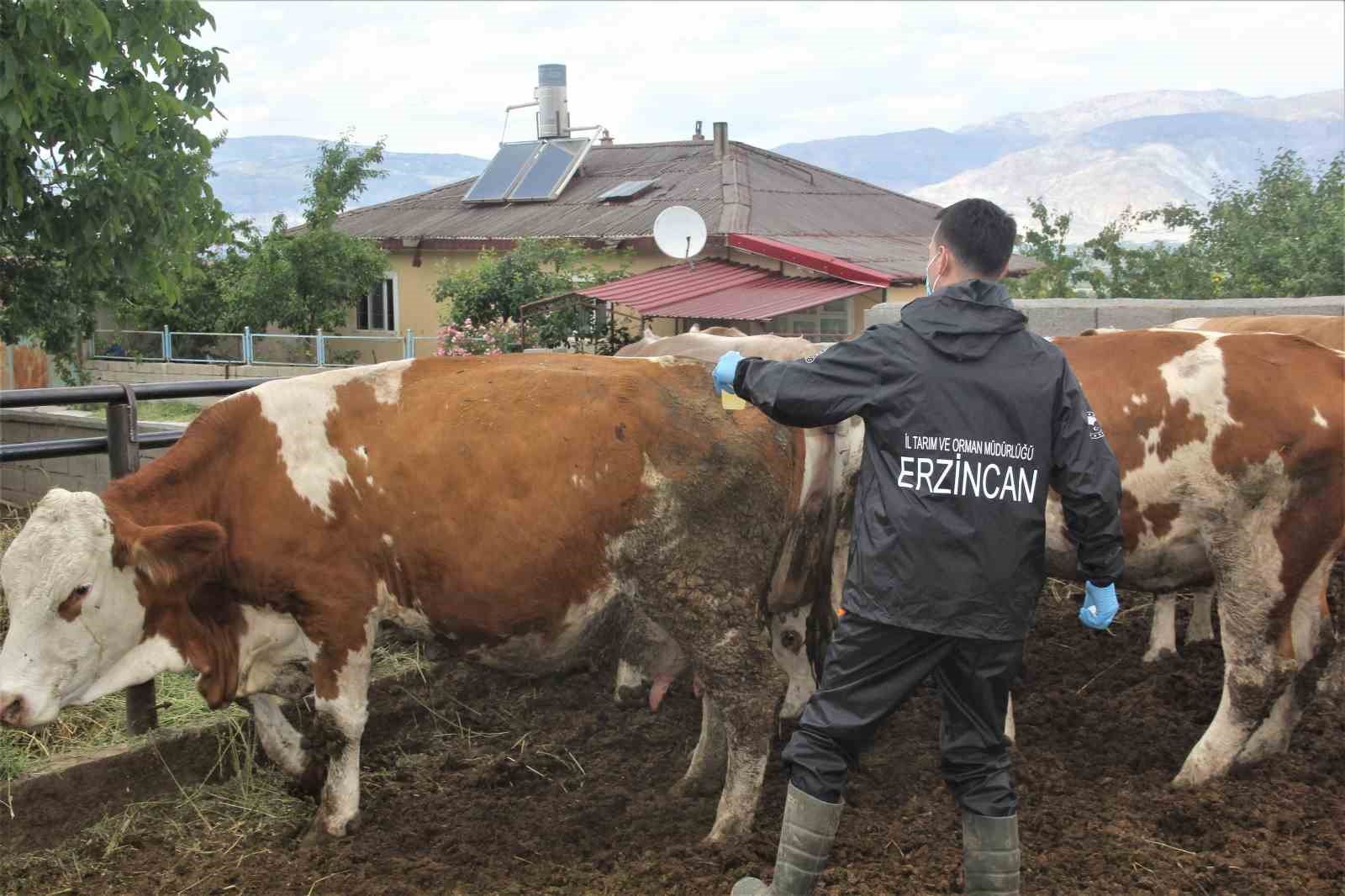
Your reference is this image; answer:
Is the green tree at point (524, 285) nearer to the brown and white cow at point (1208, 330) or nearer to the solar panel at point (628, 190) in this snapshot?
the solar panel at point (628, 190)

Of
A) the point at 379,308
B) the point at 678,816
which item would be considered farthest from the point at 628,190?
the point at 678,816

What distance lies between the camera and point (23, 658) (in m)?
4.27

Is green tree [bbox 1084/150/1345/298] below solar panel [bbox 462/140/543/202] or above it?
below

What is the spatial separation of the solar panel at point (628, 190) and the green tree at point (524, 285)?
6286 mm

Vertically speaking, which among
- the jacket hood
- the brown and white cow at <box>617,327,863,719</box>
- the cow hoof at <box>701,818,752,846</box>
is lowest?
the cow hoof at <box>701,818,752,846</box>

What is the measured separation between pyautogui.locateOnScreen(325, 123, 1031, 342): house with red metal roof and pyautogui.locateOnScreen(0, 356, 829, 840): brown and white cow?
11308 millimetres

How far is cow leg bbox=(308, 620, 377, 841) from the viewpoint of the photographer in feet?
→ 15.3

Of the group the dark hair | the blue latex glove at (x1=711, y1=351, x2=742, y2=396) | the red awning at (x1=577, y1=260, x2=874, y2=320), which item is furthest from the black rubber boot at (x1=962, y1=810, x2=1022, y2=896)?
the red awning at (x1=577, y1=260, x2=874, y2=320)

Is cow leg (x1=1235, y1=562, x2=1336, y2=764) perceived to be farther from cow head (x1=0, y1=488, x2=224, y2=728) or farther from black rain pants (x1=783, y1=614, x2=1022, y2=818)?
cow head (x1=0, y1=488, x2=224, y2=728)

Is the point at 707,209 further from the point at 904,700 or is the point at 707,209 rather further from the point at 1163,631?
the point at 904,700

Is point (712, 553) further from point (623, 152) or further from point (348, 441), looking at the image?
point (623, 152)

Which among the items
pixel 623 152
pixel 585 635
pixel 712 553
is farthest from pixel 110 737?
pixel 623 152

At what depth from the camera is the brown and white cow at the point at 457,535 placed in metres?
4.57

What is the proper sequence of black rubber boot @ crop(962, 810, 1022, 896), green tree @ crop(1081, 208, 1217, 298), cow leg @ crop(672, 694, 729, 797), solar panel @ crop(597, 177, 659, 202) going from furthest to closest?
1. solar panel @ crop(597, 177, 659, 202)
2. green tree @ crop(1081, 208, 1217, 298)
3. cow leg @ crop(672, 694, 729, 797)
4. black rubber boot @ crop(962, 810, 1022, 896)
